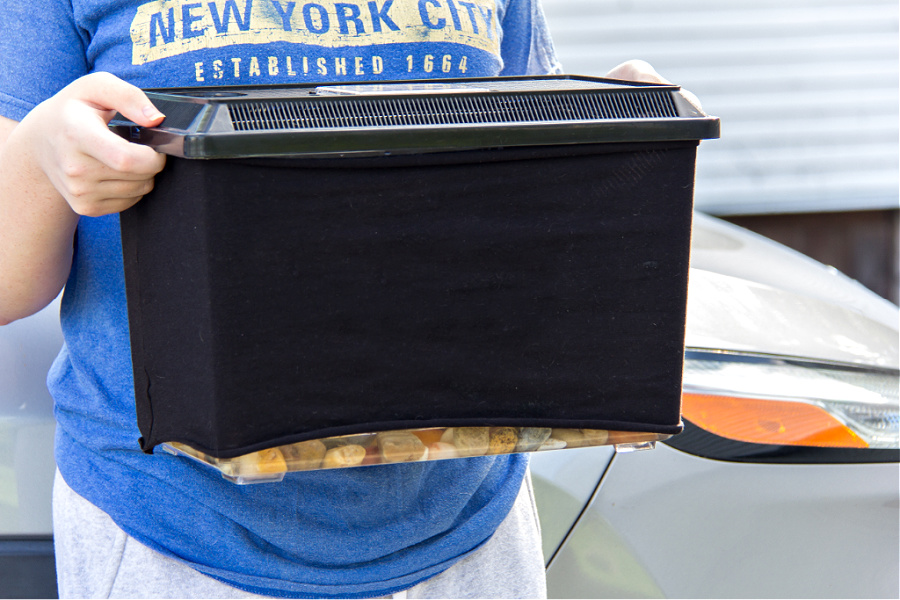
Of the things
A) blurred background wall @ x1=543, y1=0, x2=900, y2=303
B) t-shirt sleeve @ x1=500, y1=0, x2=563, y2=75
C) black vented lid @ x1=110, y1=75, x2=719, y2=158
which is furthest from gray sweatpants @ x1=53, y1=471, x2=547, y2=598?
blurred background wall @ x1=543, y1=0, x2=900, y2=303

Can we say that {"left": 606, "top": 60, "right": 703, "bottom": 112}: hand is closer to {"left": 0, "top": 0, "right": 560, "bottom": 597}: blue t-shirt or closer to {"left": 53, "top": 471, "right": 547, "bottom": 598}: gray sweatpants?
{"left": 0, "top": 0, "right": 560, "bottom": 597}: blue t-shirt

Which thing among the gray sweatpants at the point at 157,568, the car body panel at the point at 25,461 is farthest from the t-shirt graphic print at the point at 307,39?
the car body panel at the point at 25,461

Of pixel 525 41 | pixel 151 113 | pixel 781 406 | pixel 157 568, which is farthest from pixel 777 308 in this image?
pixel 151 113

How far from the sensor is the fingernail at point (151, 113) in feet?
2.79

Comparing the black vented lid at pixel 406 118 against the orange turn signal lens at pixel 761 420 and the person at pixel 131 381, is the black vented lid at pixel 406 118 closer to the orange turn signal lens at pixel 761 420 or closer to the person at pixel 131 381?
the person at pixel 131 381

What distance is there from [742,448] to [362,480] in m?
0.88

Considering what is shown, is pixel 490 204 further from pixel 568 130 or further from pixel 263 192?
pixel 263 192

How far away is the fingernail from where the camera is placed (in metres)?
0.85

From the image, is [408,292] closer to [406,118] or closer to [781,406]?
[406,118]

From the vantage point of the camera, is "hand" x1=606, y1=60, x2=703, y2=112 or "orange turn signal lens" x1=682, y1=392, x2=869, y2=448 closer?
"hand" x1=606, y1=60, x2=703, y2=112

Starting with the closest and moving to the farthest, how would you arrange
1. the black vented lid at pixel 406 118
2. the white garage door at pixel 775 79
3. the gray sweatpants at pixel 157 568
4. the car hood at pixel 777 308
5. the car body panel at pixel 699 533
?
the black vented lid at pixel 406 118
the gray sweatpants at pixel 157 568
the car body panel at pixel 699 533
the car hood at pixel 777 308
the white garage door at pixel 775 79

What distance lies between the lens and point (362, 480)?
1096 millimetres

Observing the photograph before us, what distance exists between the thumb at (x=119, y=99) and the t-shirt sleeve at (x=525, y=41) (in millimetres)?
583

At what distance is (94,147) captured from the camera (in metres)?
0.82
